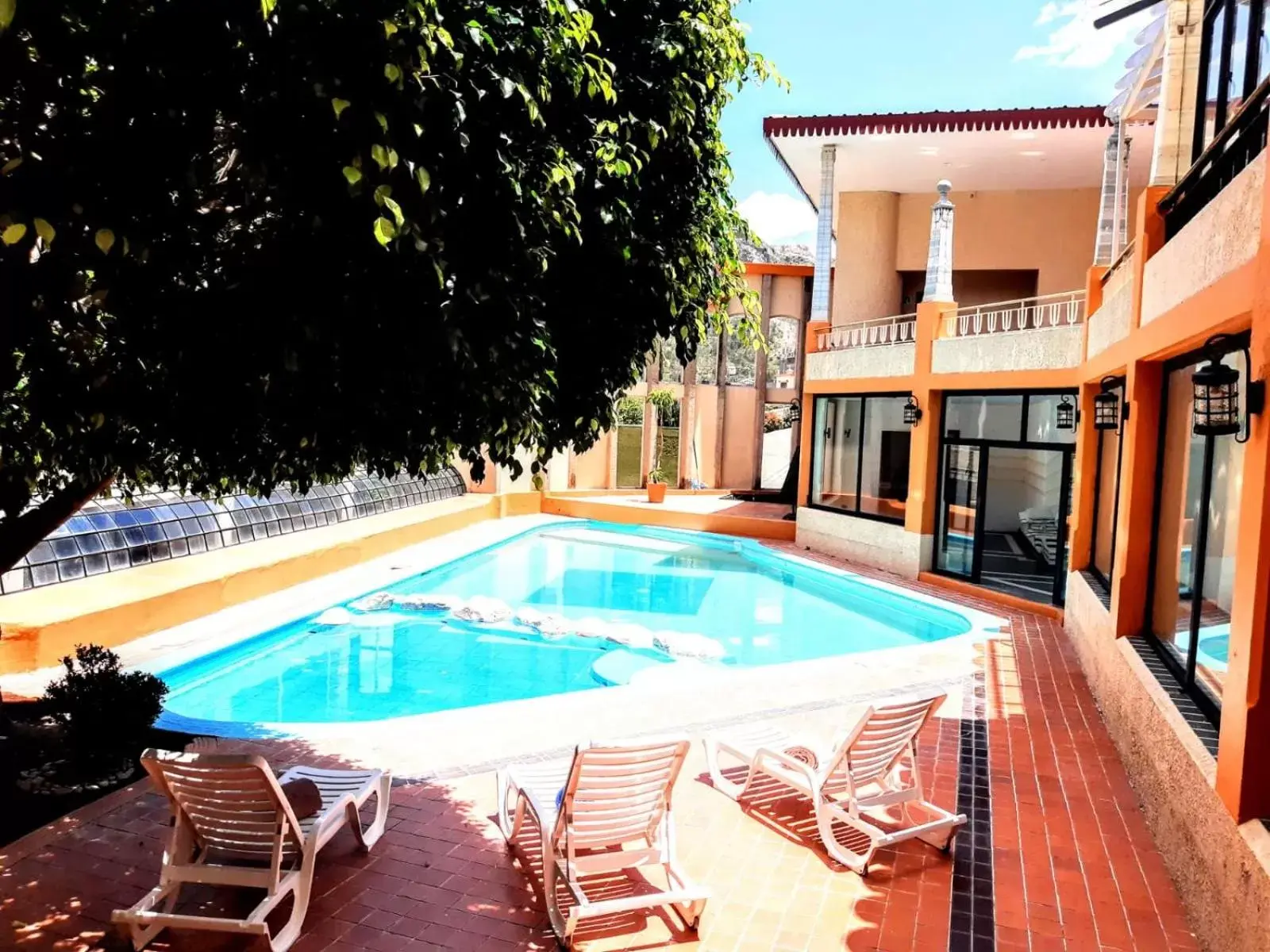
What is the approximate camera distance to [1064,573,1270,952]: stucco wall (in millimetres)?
3602

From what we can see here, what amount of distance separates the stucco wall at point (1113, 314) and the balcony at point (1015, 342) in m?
0.64

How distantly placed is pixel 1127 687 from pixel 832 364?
414 inches

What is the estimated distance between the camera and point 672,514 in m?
19.5

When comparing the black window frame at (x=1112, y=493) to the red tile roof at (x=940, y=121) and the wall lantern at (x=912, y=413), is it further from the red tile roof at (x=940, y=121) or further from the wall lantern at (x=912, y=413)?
the red tile roof at (x=940, y=121)

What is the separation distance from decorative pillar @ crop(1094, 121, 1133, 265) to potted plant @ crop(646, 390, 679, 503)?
1189 cm

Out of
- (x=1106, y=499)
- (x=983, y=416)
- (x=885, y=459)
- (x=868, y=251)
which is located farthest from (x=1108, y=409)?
(x=868, y=251)

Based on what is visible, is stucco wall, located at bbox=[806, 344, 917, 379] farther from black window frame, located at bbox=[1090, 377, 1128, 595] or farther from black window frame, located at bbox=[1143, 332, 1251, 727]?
black window frame, located at bbox=[1143, 332, 1251, 727]

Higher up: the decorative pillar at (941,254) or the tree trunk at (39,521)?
the decorative pillar at (941,254)

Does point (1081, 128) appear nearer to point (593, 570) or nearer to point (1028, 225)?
point (1028, 225)

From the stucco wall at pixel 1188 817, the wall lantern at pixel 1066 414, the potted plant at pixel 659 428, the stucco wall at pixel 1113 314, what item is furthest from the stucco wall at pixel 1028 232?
the stucco wall at pixel 1188 817

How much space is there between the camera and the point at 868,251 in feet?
66.9

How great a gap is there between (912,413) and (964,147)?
5847 mm

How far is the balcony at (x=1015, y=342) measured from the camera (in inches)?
451

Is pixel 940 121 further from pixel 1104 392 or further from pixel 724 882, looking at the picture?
pixel 724 882
